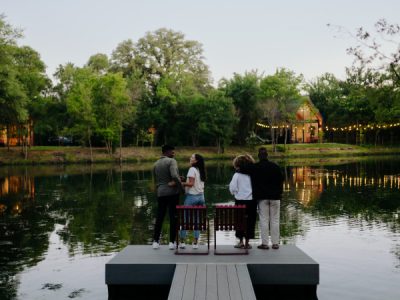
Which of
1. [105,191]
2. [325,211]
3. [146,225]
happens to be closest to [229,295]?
[146,225]

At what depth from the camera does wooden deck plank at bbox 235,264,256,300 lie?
827cm

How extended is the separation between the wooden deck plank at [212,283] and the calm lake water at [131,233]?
203 cm

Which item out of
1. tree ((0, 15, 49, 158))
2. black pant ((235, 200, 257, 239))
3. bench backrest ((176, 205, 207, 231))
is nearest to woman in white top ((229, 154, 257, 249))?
black pant ((235, 200, 257, 239))

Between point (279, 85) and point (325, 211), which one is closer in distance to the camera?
point (325, 211)

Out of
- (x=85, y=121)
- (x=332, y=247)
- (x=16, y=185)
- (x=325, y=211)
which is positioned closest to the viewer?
(x=332, y=247)

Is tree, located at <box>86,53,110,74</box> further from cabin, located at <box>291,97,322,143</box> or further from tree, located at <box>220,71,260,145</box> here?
cabin, located at <box>291,97,322,143</box>

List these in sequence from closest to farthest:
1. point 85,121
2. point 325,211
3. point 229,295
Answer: point 229,295 < point 325,211 < point 85,121

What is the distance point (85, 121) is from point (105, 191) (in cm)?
3529

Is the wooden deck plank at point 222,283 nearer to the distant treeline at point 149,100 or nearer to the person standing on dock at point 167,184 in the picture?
the person standing on dock at point 167,184

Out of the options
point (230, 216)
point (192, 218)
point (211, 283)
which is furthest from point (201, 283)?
point (230, 216)

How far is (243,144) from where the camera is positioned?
80312 millimetres

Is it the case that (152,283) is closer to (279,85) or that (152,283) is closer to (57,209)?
(57,209)

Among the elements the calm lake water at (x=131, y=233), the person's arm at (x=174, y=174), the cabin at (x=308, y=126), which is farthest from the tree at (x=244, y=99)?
the person's arm at (x=174, y=174)

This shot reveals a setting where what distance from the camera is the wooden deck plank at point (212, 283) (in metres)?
8.34
